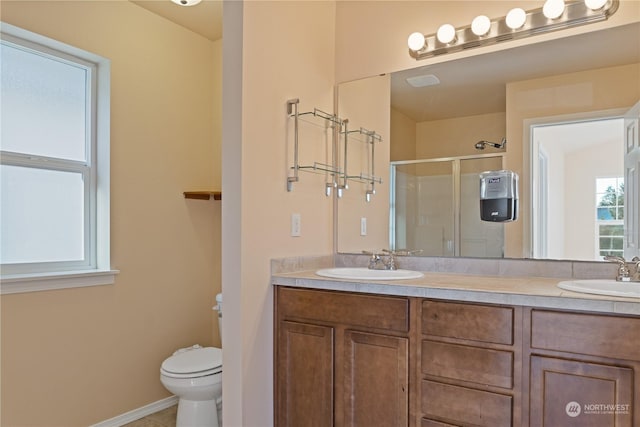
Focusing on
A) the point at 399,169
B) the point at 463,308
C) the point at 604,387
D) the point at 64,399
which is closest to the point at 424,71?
the point at 399,169

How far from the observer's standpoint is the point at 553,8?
1831mm

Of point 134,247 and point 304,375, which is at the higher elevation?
point 134,247

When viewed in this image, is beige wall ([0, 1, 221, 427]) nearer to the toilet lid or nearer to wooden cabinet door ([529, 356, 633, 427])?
the toilet lid

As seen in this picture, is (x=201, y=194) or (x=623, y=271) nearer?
(x=623, y=271)

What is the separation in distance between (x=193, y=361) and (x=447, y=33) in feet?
7.08

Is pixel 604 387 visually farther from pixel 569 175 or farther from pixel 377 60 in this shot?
pixel 377 60

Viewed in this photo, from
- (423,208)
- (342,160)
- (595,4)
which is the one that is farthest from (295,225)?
(595,4)

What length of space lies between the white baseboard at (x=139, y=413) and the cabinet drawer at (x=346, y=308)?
1333 millimetres

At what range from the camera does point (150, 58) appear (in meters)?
2.70

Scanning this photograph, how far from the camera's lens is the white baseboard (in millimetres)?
2449

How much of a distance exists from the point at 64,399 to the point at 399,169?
2149 mm

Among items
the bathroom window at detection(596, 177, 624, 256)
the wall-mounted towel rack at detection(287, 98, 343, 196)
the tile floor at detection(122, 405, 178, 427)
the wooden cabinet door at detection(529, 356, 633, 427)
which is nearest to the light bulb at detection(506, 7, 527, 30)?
the bathroom window at detection(596, 177, 624, 256)

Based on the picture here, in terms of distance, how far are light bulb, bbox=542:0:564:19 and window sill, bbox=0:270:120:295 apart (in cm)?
256

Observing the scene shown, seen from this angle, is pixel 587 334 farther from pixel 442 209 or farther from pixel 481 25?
pixel 481 25
